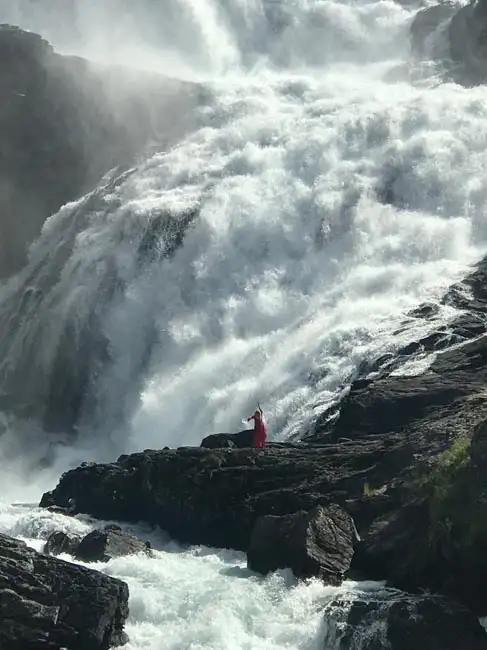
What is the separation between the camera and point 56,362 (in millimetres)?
53656

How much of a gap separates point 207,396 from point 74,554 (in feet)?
50.0

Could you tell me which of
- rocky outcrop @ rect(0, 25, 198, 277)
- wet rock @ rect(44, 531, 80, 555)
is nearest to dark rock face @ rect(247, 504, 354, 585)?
wet rock @ rect(44, 531, 80, 555)

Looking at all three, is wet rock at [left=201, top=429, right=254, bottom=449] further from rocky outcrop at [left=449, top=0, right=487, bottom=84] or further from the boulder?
rocky outcrop at [left=449, top=0, right=487, bottom=84]

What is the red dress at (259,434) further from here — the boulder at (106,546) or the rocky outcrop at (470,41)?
the rocky outcrop at (470,41)

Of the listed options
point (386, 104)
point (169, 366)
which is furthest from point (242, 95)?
point (169, 366)

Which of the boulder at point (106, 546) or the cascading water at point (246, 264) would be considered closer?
the boulder at point (106, 546)

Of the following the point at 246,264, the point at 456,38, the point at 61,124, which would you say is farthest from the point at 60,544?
the point at 456,38

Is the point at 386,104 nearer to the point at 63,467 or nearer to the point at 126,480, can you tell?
the point at 63,467

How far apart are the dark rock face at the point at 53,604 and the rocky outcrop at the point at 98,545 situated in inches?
223

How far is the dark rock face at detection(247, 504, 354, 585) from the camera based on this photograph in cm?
2236

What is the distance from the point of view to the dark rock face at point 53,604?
1930cm

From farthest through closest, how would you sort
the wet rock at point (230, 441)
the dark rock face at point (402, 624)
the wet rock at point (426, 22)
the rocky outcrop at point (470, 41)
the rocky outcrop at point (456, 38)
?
the wet rock at point (426, 22) → the rocky outcrop at point (456, 38) → the rocky outcrop at point (470, 41) → the wet rock at point (230, 441) → the dark rock face at point (402, 624)

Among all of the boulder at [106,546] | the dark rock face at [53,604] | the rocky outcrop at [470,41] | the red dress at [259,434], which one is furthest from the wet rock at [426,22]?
the dark rock face at [53,604]

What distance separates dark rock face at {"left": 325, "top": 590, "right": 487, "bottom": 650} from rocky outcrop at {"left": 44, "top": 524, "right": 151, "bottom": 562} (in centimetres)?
759
